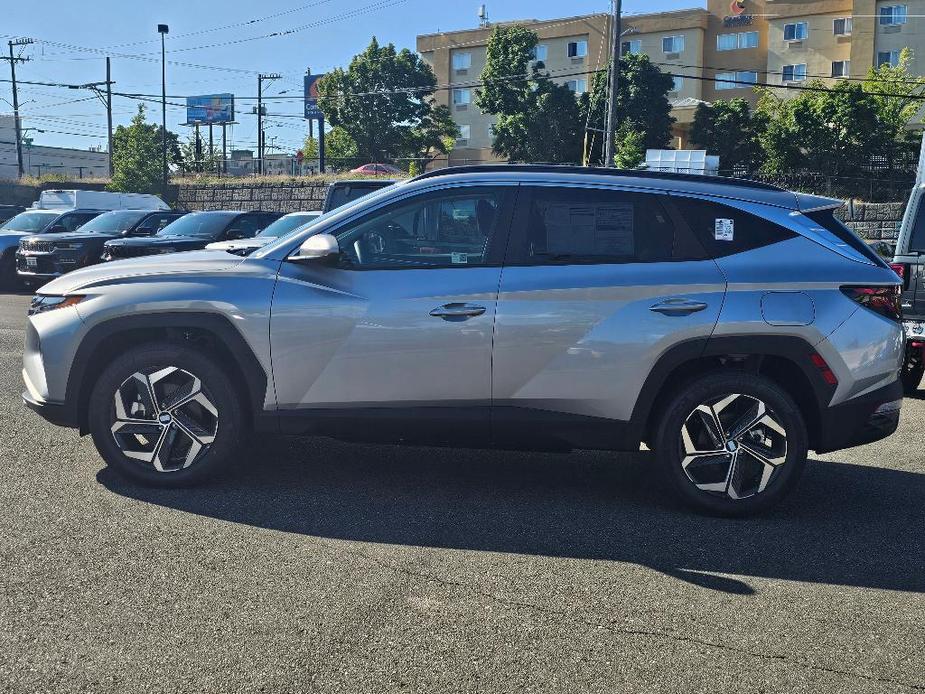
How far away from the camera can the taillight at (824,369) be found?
5.20 m

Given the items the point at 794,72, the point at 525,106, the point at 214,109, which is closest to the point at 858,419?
the point at 525,106

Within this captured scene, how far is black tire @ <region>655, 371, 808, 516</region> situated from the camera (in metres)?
5.21

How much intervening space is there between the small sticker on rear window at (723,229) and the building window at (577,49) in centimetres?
6955

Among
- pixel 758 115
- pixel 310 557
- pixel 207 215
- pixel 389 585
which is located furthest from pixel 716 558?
pixel 758 115

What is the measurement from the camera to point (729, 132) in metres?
48.2

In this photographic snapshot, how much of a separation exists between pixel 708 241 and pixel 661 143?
52.9 meters

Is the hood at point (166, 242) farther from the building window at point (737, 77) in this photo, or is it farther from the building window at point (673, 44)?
the building window at point (673, 44)

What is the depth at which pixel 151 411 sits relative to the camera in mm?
5523

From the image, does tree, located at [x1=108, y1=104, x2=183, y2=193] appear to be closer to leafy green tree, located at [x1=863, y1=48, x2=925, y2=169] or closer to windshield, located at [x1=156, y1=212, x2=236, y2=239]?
leafy green tree, located at [x1=863, y1=48, x2=925, y2=169]

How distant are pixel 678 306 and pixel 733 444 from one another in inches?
30.4

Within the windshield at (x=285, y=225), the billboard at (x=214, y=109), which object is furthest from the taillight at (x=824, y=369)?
the billboard at (x=214, y=109)

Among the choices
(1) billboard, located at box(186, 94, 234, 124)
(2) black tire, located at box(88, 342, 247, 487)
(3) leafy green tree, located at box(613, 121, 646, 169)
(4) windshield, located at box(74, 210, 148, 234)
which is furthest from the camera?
(1) billboard, located at box(186, 94, 234, 124)

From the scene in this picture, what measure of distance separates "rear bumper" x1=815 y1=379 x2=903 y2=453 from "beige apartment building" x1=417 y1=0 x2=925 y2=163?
54.0 metres

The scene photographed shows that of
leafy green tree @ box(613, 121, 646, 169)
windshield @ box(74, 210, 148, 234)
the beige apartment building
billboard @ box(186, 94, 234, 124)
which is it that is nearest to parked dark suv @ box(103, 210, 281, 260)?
windshield @ box(74, 210, 148, 234)
